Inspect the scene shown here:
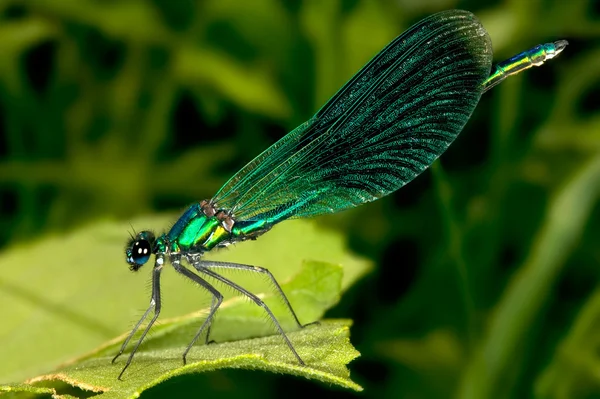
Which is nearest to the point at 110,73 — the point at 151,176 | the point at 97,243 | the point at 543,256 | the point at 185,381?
the point at 151,176

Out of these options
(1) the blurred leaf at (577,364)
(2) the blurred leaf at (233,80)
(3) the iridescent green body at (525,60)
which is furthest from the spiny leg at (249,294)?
(2) the blurred leaf at (233,80)

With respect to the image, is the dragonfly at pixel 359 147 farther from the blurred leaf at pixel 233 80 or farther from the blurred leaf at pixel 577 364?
the blurred leaf at pixel 233 80

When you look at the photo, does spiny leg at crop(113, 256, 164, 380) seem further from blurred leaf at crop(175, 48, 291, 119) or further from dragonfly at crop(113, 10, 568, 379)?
blurred leaf at crop(175, 48, 291, 119)

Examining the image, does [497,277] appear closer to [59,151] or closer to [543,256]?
[543,256]

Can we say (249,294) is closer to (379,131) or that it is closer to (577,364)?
(379,131)

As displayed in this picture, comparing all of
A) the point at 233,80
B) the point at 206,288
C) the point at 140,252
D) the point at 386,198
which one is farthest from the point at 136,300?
the point at 233,80

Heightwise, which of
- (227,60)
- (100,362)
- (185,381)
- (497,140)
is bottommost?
(100,362)
